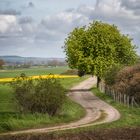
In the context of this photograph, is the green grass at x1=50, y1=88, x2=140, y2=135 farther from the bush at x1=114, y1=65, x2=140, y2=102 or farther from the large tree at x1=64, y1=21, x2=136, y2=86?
the large tree at x1=64, y1=21, x2=136, y2=86

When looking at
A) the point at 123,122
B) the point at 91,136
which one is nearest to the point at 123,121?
the point at 123,122

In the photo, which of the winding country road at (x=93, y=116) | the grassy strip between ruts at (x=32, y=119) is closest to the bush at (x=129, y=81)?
the winding country road at (x=93, y=116)

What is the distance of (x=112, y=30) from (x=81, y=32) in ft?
17.1

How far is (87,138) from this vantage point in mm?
34281

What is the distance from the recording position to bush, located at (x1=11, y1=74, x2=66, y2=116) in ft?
155

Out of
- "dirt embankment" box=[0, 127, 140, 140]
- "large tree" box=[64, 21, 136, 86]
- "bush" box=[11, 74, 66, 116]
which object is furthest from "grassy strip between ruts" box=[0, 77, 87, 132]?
"large tree" box=[64, 21, 136, 86]

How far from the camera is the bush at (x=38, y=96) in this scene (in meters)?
47.1

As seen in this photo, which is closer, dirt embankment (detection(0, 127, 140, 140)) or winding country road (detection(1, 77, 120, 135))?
dirt embankment (detection(0, 127, 140, 140))

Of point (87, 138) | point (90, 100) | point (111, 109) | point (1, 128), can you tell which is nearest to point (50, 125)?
point (1, 128)

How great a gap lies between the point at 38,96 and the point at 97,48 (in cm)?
3693

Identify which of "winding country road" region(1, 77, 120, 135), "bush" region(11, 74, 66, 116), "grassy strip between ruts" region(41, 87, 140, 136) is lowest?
"winding country road" region(1, 77, 120, 135)

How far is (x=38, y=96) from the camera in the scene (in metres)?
47.3

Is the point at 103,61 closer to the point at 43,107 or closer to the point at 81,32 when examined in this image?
the point at 81,32

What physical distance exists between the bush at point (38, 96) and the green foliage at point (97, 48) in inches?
1397
